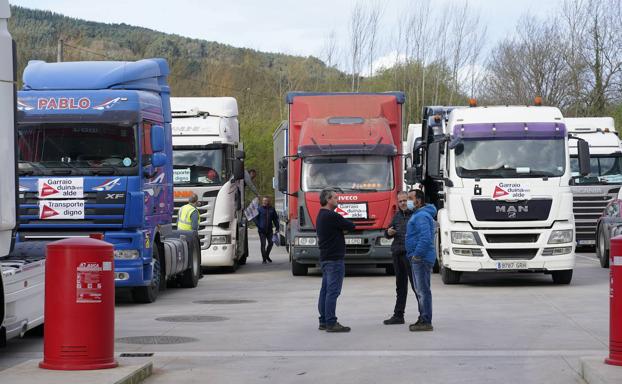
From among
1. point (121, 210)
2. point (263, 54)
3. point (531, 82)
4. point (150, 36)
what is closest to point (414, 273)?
point (121, 210)

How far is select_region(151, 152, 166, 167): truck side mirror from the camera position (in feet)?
59.9

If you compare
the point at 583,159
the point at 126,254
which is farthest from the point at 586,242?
the point at 126,254

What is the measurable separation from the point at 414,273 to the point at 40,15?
93.9 meters

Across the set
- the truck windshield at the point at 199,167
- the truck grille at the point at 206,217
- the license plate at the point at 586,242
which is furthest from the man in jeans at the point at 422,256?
the license plate at the point at 586,242

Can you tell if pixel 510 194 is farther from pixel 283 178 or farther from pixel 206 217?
pixel 206 217

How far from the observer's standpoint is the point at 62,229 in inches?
688

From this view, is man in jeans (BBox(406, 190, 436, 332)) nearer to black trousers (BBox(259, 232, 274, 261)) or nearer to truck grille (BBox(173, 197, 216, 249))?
truck grille (BBox(173, 197, 216, 249))

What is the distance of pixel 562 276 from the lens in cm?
2208

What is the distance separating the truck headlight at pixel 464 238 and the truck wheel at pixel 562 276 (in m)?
1.91

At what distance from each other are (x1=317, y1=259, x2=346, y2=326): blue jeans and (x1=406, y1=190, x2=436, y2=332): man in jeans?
99cm

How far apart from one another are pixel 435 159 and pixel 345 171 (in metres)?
2.39

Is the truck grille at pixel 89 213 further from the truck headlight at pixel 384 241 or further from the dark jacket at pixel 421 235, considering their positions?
the truck headlight at pixel 384 241

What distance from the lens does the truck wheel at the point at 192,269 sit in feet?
73.3

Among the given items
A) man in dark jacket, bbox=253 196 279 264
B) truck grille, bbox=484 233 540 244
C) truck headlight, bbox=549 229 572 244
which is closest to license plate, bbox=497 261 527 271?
truck grille, bbox=484 233 540 244
